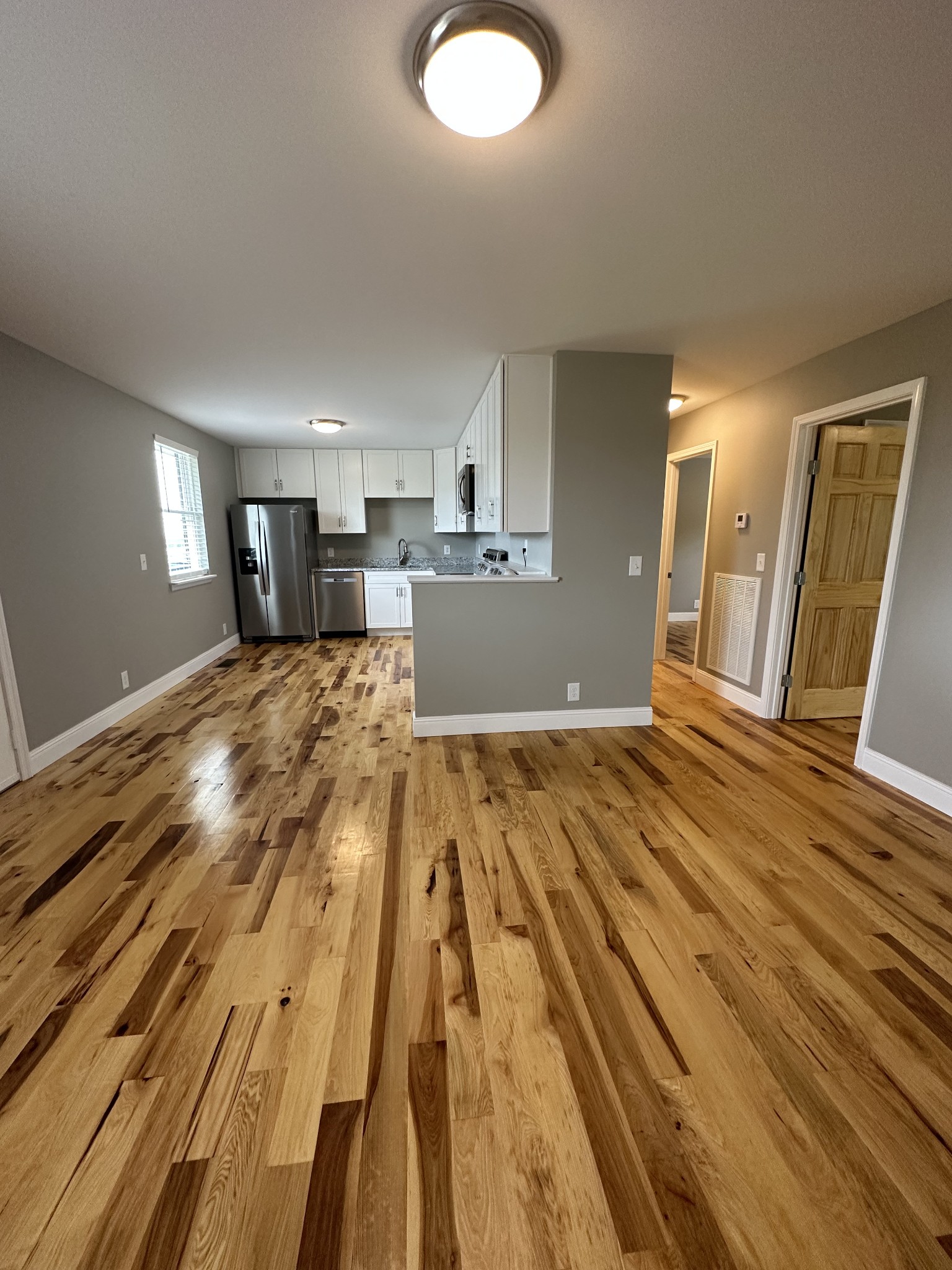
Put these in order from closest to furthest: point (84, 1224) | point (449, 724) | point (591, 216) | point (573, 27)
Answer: point (84, 1224) → point (573, 27) → point (591, 216) → point (449, 724)

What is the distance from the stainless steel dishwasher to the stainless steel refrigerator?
189mm

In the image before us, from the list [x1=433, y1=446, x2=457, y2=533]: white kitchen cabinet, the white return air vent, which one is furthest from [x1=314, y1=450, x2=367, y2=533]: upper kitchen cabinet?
the white return air vent

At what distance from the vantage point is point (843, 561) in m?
3.47

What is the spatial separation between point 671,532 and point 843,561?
5.28 feet

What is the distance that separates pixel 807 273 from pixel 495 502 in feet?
6.53

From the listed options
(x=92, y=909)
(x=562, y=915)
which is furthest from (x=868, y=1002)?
(x=92, y=909)

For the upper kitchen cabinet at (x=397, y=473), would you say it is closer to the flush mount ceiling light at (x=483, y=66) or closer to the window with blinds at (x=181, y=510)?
the window with blinds at (x=181, y=510)

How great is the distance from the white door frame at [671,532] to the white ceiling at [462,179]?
4.93 feet

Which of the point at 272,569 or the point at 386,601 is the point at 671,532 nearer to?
the point at 386,601

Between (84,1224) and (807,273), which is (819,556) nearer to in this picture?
(807,273)

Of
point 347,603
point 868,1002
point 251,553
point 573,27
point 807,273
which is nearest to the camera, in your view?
point 573,27

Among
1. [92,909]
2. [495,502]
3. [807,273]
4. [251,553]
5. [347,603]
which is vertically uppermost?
[807,273]

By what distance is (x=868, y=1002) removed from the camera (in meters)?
1.47

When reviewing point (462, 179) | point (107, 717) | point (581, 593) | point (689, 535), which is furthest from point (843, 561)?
point (107, 717)
